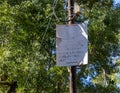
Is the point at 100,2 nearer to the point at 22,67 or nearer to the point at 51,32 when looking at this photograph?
the point at 51,32

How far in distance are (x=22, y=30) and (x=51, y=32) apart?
95 centimetres

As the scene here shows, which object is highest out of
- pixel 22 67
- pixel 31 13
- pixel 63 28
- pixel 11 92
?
pixel 31 13

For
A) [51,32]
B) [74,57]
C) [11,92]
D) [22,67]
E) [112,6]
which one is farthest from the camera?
[112,6]

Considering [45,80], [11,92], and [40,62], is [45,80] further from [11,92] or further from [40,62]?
[11,92]

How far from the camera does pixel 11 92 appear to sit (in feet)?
45.2

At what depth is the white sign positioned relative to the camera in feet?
20.8

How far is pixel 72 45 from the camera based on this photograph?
21.0 ft

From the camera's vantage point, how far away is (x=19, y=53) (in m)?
11.9

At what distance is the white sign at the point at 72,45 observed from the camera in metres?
6.33

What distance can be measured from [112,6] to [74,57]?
8828mm

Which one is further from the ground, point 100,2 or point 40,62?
point 100,2

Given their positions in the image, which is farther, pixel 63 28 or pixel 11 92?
pixel 11 92

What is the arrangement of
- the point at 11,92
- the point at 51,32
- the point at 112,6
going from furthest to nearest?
the point at 112,6 < the point at 11,92 < the point at 51,32

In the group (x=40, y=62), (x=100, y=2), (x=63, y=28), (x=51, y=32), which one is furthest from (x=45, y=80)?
(x=63, y=28)
